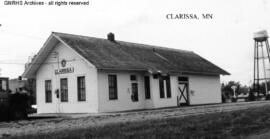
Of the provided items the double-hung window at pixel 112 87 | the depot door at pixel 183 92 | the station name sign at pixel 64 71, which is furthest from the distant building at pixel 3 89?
the depot door at pixel 183 92

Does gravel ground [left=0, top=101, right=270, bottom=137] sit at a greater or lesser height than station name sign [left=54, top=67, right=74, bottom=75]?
lesser

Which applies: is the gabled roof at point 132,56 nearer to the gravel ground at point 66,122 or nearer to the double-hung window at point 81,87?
the double-hung window at point 81,87

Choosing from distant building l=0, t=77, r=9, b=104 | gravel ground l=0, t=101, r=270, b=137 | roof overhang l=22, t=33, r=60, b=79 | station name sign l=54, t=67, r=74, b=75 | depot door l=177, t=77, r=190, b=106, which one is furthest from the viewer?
depot door l=177, t=77, r=190, b=106

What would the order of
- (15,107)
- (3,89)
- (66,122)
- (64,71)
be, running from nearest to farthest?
(66,122) < (3,89) < (15,107) < (64,71)

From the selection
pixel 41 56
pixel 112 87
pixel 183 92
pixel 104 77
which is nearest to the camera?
pixel 104 77

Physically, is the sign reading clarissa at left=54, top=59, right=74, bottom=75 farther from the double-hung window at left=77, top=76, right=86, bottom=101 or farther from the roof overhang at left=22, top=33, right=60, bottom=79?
the roof overhang at left=22, top=33, right=60, bottom=79

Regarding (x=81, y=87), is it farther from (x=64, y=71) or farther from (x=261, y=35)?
(x=261, y=35)

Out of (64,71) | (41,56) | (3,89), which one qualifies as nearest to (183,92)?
(64,71)

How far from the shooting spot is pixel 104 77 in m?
24.7

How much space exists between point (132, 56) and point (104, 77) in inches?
178

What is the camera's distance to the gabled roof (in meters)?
25.0

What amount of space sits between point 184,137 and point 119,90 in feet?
57.8

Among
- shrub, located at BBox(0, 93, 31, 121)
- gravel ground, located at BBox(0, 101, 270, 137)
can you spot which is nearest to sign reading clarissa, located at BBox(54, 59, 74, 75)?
shrub, located at BBox(0, 93, 31, 121)

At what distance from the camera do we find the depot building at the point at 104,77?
24594 mm
